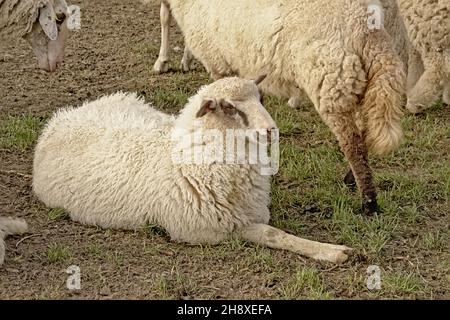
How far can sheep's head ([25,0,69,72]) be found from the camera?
5543mm

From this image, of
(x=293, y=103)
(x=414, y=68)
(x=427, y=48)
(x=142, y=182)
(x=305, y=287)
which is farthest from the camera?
(x=293, y=103)

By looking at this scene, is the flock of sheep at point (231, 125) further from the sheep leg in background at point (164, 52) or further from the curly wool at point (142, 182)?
the sheep leg in background at point (164, 52)

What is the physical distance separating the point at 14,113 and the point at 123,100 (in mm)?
1479

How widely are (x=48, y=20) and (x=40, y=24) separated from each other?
0.21 ft

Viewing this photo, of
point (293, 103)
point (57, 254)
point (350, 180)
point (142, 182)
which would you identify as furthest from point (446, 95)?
point (57, 254)

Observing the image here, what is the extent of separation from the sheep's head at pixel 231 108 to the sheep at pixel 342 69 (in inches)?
19.9

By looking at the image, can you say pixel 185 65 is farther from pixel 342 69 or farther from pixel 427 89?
pixel 342 69

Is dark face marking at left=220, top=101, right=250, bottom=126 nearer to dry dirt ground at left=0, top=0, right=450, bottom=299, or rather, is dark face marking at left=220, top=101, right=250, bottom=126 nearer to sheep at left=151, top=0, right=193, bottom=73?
dry dirt ground at left=0, top=0, right=450, bottom=299

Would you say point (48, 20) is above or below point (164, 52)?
above

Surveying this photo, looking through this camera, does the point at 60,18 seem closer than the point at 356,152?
No

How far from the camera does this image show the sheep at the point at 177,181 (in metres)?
5.15

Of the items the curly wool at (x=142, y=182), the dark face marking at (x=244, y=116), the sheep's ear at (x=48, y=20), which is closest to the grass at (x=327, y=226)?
the curly wool at (x=142, y=182)

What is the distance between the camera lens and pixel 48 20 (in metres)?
5.55

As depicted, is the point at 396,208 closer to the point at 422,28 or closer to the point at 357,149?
the point at 357,149
